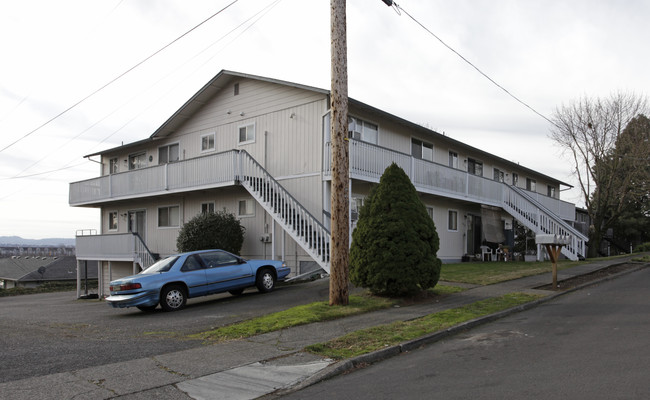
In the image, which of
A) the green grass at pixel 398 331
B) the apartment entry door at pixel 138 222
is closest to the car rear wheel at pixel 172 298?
the green grass at pixel 398 331

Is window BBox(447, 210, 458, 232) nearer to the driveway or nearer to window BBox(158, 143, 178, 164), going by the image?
the driveway

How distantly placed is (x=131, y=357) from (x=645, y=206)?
48.0 metres

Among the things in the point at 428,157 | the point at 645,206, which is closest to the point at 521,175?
the point at 428,157

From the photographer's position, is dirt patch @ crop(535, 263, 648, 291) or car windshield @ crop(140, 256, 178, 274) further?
dirt patch @ crop(535, 263, 648, 291)

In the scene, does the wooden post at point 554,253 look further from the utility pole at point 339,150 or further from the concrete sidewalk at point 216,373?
the utility pole at point 339,150

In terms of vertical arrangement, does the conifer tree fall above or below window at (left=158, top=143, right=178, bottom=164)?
below

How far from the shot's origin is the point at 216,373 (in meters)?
6.37

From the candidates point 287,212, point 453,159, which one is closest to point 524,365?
point 287,212

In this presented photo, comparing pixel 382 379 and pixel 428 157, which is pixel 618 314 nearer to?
pixel 382 379

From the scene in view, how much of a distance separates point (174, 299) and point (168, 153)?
13602mm

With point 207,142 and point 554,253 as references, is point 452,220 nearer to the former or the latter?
point 554,253

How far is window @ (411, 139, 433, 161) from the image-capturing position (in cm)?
2248

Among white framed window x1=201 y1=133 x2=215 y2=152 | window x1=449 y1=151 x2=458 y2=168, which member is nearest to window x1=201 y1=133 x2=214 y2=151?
white framed window x1=201 y1=133 x2=215 y2=152

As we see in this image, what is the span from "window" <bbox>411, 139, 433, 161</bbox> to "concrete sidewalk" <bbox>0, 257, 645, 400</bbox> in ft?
47.1
